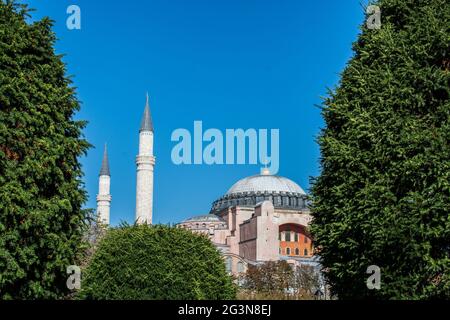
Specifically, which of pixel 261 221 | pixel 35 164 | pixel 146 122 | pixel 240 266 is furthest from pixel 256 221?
pixel 35 164

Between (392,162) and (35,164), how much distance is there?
845 centimetres

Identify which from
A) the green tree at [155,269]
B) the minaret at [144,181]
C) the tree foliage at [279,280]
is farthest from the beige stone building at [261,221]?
the green tree at [155,269]

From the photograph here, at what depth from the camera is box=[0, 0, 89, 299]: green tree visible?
615 inches

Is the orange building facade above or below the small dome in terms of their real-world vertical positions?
below

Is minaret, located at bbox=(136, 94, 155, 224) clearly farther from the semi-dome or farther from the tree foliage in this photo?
the semi-dome

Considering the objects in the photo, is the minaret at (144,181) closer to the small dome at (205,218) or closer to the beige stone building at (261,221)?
the beige stone building at (261,221)

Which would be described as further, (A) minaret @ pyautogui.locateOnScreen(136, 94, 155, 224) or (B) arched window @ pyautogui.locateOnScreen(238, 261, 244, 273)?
(B) arched window @ pyautogui.locateOnScreen(238, 261, 244, 273)

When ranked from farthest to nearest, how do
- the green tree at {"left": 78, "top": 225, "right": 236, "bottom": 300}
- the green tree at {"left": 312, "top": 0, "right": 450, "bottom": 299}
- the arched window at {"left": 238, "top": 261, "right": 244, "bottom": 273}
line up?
the arched window at {"left": 238, "top": 261, "right": 244, "bottom": 273} → the green tree at {"left": 78, "top": 225, "right": 236, "bottom": 300} → the green tree at {"left": 312, "top": 0, "right": 450, "bottom": 299}

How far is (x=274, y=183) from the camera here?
92.1 m

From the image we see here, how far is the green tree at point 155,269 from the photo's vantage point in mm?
18969

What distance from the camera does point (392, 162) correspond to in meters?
15.5

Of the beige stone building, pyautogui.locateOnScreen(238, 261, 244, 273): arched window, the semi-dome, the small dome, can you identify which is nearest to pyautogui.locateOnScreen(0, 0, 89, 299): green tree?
pyautogui.locateOnScreen(238, 261, 244, 273): arched window
